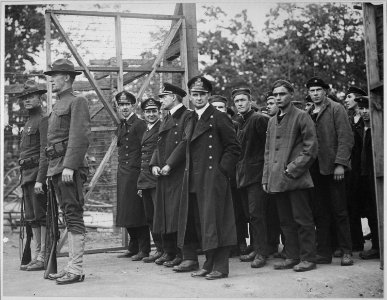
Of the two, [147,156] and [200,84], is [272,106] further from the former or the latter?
[147,156]

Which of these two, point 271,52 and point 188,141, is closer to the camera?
point 188,141

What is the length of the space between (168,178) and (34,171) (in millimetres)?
1627

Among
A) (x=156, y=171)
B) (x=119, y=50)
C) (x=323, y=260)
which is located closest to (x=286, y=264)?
(x=323, y=260)

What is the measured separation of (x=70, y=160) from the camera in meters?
5.32

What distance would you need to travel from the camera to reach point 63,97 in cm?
568

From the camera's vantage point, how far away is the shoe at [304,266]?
5.55m

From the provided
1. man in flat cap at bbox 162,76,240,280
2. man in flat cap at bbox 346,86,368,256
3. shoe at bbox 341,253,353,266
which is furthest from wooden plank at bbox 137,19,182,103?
shoe at bbox 341,253,353,266

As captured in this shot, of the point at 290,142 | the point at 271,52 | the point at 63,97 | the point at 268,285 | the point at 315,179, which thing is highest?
the point at 271,52

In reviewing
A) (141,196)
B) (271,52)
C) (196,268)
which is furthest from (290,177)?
(271,52)

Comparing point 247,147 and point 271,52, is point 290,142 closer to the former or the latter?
point 247,147

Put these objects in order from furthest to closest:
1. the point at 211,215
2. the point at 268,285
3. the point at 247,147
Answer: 1. the point at 247,147
2. the point at 211,215
3. the point at 268,285

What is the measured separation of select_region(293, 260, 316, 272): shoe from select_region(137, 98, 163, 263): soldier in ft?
6.24

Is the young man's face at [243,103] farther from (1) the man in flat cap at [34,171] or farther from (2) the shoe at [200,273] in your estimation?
(1) the man in flat cap at [34,171]

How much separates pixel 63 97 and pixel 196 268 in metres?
2.34
